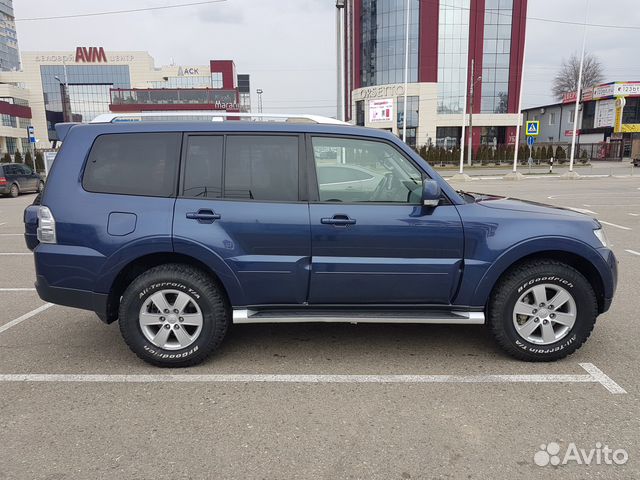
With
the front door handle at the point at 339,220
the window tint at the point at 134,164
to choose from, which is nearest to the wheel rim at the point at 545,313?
the front door handle at the point at 339,220

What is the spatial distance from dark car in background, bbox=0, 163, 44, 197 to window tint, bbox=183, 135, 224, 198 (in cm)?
2135

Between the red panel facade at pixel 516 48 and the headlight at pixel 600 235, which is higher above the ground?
the red panel facade at pixel 516 48

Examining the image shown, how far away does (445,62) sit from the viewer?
207ft

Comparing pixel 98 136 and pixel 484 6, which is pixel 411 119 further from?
pixel 98 136

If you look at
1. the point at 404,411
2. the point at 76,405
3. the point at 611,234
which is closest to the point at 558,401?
the point at 404,411

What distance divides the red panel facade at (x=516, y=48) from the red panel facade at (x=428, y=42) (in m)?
9.98

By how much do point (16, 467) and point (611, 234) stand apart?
10.7m

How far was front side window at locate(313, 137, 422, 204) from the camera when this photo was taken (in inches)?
151

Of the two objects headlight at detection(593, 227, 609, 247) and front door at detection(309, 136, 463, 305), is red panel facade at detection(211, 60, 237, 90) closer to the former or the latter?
front door at detection(309, 136, 463, 305)

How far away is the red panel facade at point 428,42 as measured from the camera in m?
60.7

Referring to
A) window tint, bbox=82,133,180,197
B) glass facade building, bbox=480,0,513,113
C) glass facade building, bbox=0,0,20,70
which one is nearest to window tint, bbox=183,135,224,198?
window tint, bbox=82,133,180,197

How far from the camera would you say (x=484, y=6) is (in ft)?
202

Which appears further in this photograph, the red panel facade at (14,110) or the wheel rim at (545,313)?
the red panel facade at (14,110)

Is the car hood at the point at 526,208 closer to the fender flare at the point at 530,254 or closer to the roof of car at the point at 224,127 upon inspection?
the fender flare at the point at 530,254
